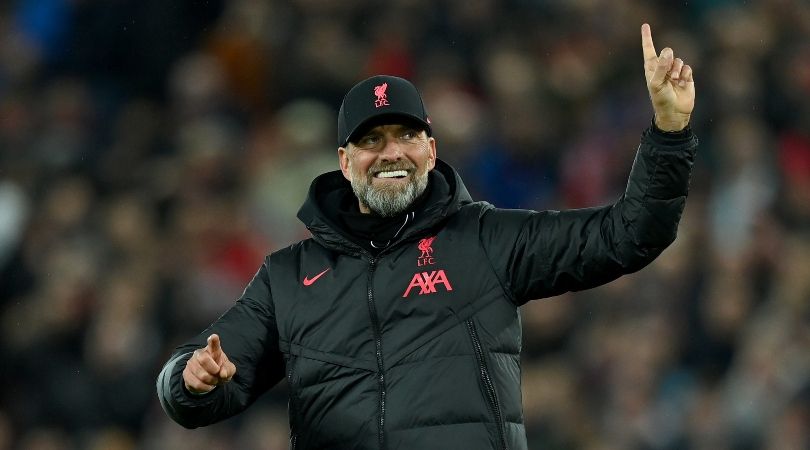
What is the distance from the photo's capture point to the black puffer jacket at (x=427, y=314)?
403 centimetres

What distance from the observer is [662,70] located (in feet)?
12.9

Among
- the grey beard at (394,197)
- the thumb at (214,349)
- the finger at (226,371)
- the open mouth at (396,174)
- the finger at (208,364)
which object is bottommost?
the finger at (226,371)

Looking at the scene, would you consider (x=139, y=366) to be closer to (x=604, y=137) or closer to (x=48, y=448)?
(x=48, y=448)

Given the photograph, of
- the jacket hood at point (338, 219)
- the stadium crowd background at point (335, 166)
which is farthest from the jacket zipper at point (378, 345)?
the stadium crowd background at point (335, 166)

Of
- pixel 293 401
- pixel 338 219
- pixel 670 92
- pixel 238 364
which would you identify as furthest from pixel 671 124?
pixel 238 364

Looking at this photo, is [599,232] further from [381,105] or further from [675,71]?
[381,105]

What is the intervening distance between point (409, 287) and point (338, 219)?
0.35 meters

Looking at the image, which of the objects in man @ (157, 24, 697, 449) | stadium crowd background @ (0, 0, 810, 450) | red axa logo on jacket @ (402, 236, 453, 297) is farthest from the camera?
stadium crowd background @ (0, 0, 810, 450)

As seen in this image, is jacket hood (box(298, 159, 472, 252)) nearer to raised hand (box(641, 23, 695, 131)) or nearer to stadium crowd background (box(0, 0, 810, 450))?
raised hand (box(641, 23, 695, 131))

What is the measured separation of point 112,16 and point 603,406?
467 centimetres

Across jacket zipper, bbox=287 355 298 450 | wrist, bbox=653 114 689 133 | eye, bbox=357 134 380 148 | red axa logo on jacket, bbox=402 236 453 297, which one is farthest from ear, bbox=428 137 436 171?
wrist, bbox=653 114 689 133

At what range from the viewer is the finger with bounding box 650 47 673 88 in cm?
392

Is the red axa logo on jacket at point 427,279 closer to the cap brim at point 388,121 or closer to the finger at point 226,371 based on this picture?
the cap brim at point 388,121

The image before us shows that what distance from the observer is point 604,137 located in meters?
9.51
